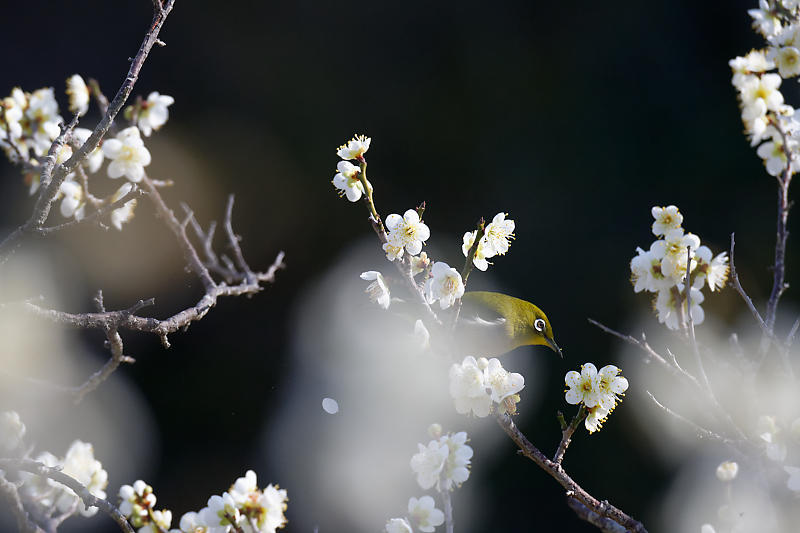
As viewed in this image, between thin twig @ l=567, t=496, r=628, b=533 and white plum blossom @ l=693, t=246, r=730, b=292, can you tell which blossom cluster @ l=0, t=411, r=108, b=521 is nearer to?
thin twig @ l=567, t=496, r=628, b=533

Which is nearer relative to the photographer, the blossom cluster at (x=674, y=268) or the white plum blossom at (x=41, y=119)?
the blossom cluster at (x=674, y=268)

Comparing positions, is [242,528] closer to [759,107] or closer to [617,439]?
[759,107]

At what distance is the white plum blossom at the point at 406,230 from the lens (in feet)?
2.67

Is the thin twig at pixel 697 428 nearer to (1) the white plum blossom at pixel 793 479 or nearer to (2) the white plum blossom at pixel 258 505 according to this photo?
(1) the white plum blossom at pixel 793 479

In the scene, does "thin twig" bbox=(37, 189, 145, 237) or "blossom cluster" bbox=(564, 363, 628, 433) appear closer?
"thin twig" bbox=(37, 189, 145, 237)

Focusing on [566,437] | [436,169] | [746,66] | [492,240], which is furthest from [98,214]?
[436,169]

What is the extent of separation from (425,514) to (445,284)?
35 centimetres

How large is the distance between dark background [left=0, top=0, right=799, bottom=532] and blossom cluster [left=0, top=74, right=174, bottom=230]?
69 cm

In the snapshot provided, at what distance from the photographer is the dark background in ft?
6.27

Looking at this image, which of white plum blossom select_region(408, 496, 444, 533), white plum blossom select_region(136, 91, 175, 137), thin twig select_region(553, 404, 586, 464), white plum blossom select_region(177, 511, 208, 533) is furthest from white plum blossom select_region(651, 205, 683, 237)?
white plum blossom select_region(136, 91, 175, 137)

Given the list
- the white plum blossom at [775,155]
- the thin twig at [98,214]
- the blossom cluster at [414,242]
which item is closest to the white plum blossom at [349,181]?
the blossom cluster at [414,242]

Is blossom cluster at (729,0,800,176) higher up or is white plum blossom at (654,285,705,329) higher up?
blossom cluster at (729,0,800,176)

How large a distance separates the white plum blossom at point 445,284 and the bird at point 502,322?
0.45 m

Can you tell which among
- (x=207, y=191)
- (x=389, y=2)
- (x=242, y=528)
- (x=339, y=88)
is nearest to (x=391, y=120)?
(x=339, y=88)
